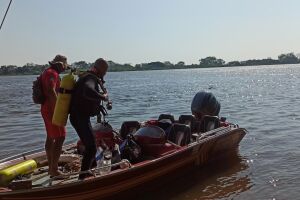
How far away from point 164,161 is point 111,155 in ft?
3.28

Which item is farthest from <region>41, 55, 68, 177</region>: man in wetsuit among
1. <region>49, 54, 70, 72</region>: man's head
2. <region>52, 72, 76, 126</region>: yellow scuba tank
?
<region>52, 72, 76, 126</region>: yellow scuba tank

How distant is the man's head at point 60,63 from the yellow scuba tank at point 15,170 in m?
1.72

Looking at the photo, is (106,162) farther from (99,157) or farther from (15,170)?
(15,170)

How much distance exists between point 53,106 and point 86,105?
0.82 m

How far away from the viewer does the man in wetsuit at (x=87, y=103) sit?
273 inches

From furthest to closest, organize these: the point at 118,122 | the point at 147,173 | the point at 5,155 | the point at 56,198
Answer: the point at 118,122, the point at 5,155, the point at 147,173, the point at 56,198

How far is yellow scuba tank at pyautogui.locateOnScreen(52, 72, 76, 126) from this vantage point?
276 inches

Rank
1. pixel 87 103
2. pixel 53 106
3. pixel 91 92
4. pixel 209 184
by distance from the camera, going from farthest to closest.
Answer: pixel 209 184
pixel 53 106
pixel 87 103
pixel 91 92

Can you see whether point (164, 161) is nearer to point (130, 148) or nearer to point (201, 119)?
point (130, 148)

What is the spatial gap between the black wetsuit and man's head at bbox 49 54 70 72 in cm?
75

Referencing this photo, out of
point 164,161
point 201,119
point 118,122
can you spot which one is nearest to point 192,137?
point 201,119

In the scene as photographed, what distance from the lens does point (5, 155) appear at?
1285cm

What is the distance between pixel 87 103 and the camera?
23.0 feet

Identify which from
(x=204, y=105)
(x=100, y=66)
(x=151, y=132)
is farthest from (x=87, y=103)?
(x=204, y=105)
